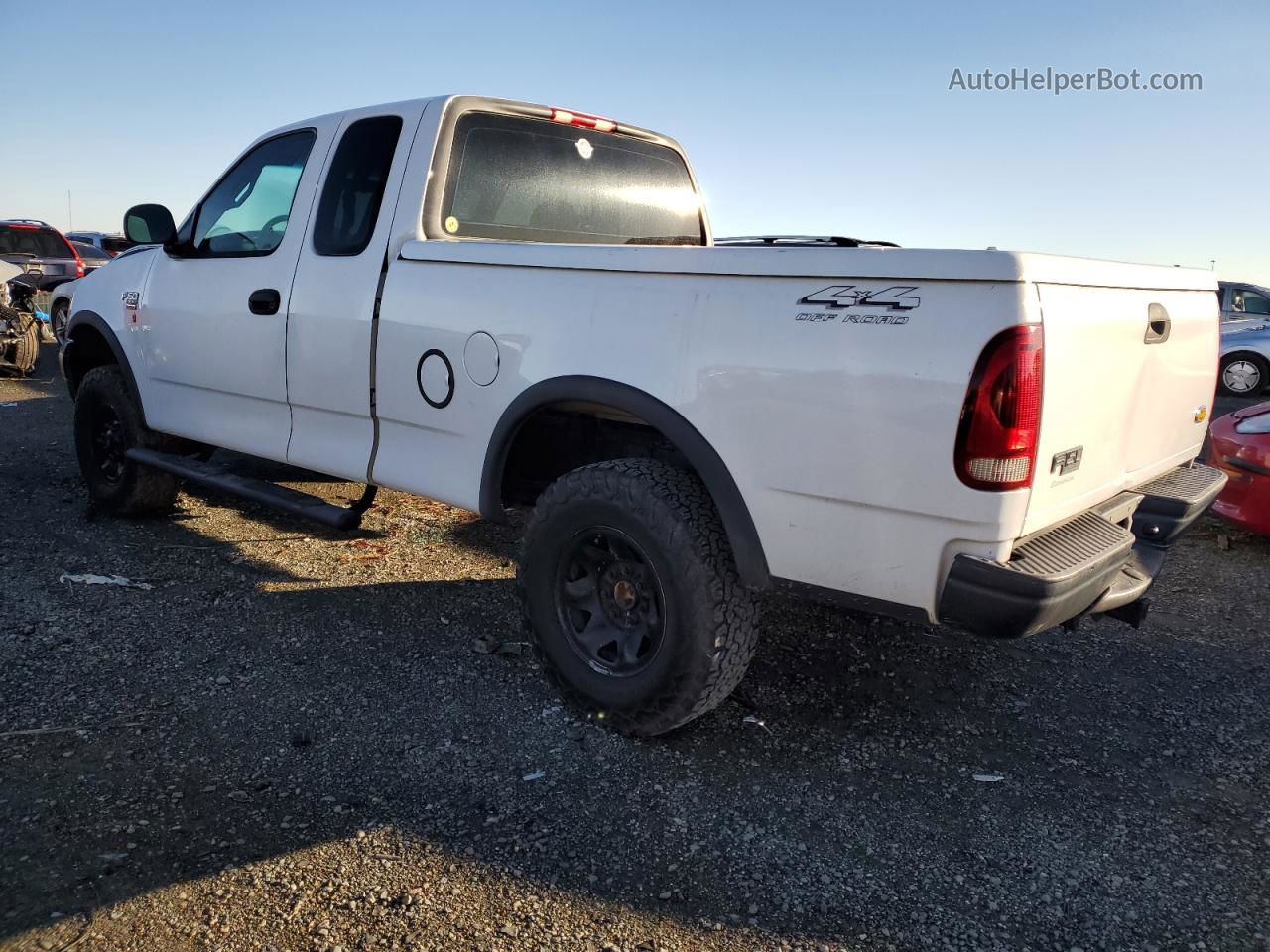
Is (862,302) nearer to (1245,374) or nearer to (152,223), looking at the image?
(152,223)

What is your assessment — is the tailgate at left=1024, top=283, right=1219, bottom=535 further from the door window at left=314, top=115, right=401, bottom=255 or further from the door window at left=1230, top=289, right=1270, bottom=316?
the door window at left=1230, top=289, right=1270, bottom=316

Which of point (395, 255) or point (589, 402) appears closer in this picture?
point (589, 402)

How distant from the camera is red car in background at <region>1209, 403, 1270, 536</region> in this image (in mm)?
5375

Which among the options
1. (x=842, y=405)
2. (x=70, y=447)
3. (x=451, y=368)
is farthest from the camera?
(x=70, y=447)

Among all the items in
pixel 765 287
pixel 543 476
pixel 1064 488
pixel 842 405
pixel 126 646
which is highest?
pixel 765 287

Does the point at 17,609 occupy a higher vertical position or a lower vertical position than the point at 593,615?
lower

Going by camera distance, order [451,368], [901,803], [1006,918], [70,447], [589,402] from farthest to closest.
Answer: [70,447]
[451,368]
[589,402]
[901,803]
[1006,918]

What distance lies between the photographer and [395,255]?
12.5 feet

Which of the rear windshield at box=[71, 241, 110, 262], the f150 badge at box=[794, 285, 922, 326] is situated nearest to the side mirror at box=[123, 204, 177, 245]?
the f150 badge at box=[794, 285, 922, 326]

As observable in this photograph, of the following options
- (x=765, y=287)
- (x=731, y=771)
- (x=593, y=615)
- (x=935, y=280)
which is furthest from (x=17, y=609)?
(x=935, y=280)

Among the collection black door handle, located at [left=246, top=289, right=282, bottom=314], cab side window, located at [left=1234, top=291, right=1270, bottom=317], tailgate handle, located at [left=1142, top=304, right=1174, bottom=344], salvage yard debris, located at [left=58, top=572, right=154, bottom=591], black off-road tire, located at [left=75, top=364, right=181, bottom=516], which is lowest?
salvage yard debris, located at [left=58, top=572, right=154, bottom=591]

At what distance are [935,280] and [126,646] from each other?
11.0ft

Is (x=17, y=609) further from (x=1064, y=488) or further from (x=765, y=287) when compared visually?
(x=1064, y=488)

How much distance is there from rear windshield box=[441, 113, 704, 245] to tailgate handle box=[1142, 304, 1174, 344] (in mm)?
2368
